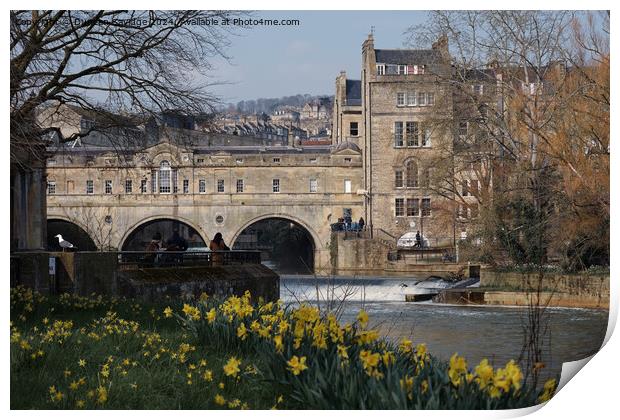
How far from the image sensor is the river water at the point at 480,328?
957 centimetres

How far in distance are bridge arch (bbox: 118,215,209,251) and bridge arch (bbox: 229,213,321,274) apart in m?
1.24

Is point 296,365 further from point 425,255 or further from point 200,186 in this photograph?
point 425,255

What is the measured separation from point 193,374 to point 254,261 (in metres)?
6.87

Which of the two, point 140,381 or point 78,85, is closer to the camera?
point 140,381

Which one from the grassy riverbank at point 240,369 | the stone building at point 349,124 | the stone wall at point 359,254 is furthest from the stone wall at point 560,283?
the stone building at point 349,124

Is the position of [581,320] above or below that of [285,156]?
below

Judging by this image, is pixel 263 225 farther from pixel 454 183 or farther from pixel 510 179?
pixel 510 179

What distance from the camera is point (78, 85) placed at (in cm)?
1038

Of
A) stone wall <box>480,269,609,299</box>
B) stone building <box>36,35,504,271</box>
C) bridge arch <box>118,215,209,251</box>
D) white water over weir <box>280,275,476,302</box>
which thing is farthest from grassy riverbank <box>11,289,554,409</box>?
bridge arch <box>118,215,209,251</box>

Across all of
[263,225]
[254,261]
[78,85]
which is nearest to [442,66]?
[254,261]

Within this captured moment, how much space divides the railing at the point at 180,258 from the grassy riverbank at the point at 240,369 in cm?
377

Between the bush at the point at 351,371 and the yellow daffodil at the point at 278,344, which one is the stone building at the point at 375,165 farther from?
the yellow daffodil at the point at 278,344

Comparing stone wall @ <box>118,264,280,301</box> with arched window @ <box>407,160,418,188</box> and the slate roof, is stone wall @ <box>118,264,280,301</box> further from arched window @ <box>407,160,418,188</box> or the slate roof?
arched window @ <box>407,160,418,188</box>

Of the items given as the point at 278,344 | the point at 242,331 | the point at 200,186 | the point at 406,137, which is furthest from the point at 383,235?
the point at 278,344
